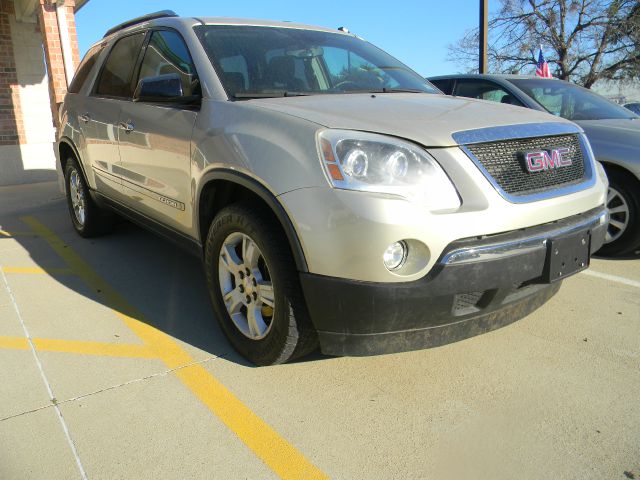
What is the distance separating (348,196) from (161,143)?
167cm

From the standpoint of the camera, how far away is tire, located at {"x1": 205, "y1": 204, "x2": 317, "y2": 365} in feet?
8.07

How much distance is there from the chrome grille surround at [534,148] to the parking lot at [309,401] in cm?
92

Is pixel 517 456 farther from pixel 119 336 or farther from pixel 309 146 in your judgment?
pixel 119 336

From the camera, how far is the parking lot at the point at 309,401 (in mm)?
2152

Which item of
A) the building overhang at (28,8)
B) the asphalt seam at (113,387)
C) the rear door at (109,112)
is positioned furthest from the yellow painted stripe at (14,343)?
the building overhang at (28,8)

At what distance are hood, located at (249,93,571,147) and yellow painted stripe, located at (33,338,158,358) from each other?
1.55 metres

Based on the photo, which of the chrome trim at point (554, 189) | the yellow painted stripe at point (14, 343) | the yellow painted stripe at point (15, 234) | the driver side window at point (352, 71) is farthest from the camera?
the yellow painted stripe at point (15, 234)

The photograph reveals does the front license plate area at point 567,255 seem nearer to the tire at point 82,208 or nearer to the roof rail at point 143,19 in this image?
the roof rail at point 143,19

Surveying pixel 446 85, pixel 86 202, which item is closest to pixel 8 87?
pixel 86 202

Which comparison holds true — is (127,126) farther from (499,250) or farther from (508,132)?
(499,250)

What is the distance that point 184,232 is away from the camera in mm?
3406

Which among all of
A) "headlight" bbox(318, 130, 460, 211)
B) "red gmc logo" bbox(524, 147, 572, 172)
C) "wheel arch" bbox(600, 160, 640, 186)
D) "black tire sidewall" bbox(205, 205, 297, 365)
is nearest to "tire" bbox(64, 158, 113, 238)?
"black tire sidewall" bbox(205, 205, 297, 365)

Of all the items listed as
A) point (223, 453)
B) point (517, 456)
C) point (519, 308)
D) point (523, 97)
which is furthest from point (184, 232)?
point (523, 97)

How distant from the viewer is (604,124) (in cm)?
462
